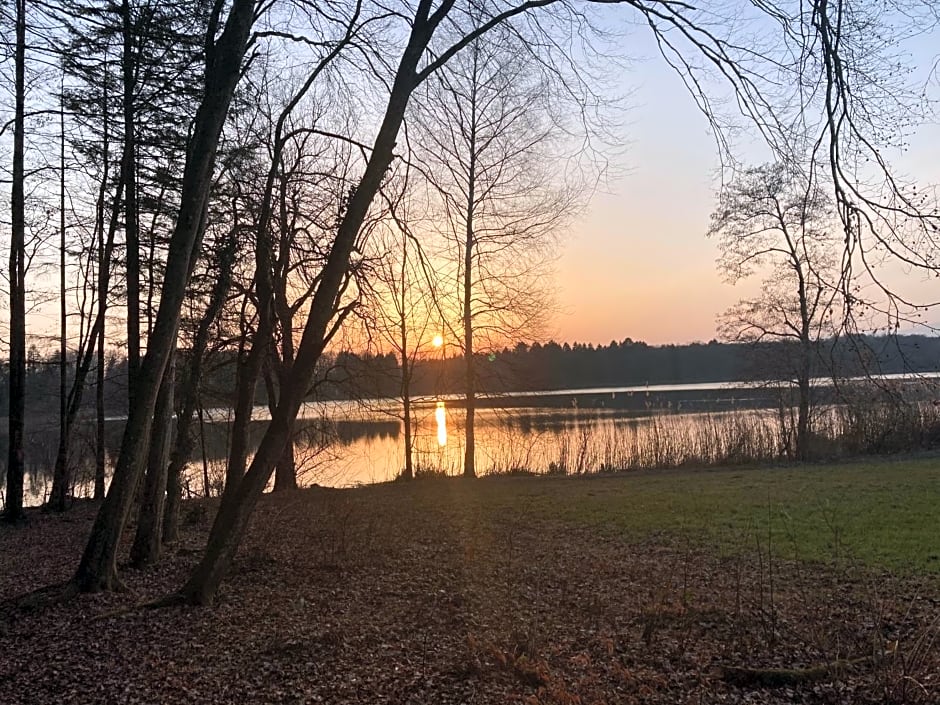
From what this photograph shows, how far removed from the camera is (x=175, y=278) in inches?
204

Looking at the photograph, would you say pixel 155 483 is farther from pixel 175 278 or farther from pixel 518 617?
pixel 518 617

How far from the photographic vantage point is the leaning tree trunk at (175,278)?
509 centimetres

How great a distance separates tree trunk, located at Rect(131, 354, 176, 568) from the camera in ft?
20.9

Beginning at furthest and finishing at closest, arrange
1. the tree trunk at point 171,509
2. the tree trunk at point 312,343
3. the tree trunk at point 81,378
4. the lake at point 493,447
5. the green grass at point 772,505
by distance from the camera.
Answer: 1. the lake at point 493,447
2. the tree trunk at point 81,378
3. the tree trunk at point 171,509
4. the green grass at point 772,505
5. the tree trunk at point 312,343

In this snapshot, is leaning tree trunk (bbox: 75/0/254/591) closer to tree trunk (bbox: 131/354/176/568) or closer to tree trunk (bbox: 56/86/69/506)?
tree trunk (bbox: 131/354/176/568)

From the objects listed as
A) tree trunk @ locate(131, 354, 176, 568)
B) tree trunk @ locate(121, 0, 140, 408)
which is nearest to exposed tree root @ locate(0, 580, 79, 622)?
tree trunk @ locate(131, 354, 176, 568)

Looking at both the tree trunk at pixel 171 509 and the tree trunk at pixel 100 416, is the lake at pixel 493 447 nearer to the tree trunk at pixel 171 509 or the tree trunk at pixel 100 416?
the tree trunk at pixel 100 416

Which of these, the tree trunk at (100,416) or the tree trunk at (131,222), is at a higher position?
the tree trunk at (131,222)

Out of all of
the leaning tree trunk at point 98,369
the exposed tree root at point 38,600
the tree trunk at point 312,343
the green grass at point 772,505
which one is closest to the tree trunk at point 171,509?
the exposed tree root at point 38,600

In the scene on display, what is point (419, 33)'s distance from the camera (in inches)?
199

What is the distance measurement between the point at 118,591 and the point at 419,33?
188 inches

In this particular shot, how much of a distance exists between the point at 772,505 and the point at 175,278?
26.9 ft

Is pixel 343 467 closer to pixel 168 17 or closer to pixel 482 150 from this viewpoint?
pixel 482 150

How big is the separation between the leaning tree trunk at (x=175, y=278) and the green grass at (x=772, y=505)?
5509 millimetres
